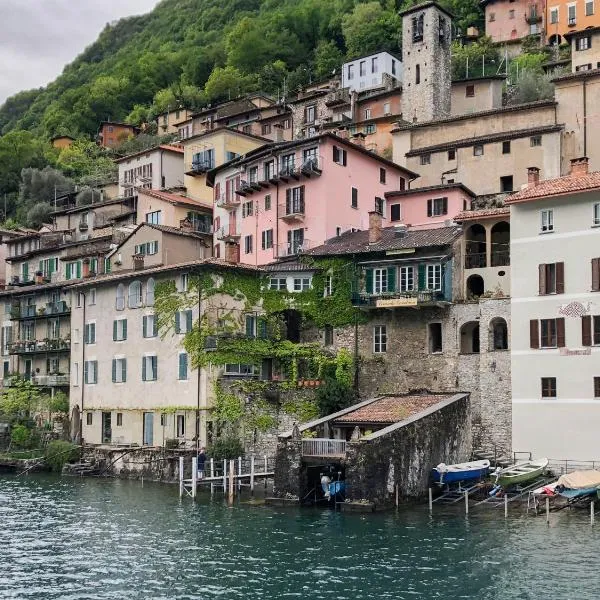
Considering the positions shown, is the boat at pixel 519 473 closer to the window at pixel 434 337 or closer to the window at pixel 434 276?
the window at pixel 434 337

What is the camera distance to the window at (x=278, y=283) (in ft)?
199

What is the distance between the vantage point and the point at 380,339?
186 feet

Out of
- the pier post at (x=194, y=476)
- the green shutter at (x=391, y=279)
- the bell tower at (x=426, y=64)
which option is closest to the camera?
the pier post at (x=194, y=476)

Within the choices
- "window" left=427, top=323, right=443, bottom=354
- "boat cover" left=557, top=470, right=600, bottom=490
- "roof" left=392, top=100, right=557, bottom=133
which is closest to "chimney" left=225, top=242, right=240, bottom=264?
"window" left=427, top=323, right=443, bottom=354

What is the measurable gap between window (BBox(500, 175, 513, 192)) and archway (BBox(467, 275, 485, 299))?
15.8 meters

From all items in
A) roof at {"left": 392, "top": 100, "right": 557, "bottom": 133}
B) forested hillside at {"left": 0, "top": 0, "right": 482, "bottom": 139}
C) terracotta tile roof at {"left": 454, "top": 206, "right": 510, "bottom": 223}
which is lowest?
terracotta tile roof at {"left": 454, "top": 206, "right": 510, "bottom": 223}

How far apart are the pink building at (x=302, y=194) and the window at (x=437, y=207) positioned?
4.61 meters

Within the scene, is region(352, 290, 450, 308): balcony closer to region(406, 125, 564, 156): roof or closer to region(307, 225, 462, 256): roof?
region(307, 225, 462, 256): roof

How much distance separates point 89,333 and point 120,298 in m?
4.71

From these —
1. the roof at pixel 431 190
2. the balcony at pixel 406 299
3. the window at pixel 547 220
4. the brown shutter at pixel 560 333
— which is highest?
the roof at pixel 431 190

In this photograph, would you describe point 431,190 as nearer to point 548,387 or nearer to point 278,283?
point 278,283

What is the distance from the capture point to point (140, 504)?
1845 inches

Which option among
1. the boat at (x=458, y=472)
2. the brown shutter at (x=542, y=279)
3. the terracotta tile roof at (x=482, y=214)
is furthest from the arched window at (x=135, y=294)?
the brown shutter at (x=542, y=279)

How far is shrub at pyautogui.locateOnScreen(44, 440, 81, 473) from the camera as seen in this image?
6175cm
